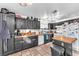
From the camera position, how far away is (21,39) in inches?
80.6

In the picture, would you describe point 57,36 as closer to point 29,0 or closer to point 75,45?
point 75,45

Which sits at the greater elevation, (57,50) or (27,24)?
(27,24)

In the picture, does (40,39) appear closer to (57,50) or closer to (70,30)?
(57,50)

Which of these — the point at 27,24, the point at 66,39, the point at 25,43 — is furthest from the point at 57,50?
the point at 27,24

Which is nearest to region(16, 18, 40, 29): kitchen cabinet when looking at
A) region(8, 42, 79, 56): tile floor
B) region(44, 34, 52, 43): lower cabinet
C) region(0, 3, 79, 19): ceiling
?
region(0, 3, 79, 19): ceiling

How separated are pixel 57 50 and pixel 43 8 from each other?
3.07ft

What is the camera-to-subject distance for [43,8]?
2025mm

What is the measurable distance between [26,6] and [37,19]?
0.35 metres

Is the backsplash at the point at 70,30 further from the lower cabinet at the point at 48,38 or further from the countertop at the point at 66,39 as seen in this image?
the lower cabinet at the point at 48,38

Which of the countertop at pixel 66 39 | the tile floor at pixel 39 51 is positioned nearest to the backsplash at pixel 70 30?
the countertop at pixel 66 39

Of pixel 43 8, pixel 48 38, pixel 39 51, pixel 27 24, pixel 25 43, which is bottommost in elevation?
pixel 39 51

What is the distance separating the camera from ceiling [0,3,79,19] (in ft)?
6.42

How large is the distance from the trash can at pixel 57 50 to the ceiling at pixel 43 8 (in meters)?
0.65

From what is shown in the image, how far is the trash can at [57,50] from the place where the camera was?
79.7 inches
